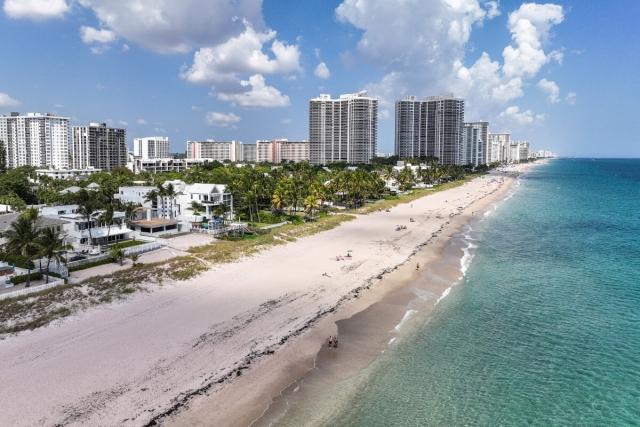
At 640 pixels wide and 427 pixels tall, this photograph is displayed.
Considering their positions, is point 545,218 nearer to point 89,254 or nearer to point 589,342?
point 589,342

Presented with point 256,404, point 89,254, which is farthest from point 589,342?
point 89,254

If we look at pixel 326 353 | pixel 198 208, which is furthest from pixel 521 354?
pixel 198 208

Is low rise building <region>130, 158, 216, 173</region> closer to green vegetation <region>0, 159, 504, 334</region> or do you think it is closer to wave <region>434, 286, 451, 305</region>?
green vegetation <region>0, 159, 504, 334</region>

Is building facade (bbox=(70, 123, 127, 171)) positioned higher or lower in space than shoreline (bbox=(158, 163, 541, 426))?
higher

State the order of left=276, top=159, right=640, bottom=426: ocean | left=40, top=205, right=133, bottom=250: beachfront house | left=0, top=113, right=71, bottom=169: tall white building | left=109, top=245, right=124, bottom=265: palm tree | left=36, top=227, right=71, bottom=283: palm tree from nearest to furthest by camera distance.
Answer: left=276, top=159, right=640, bottom=426: ocean
left=36, top=227, right=71, bottom=283: palm tree
left=109, top=245, right=124, bottom=265: palm tree
left=40, top=205, right=133, bottom=250: beachfront house
left=0, top=113, right=71, bottom=169: tall white building

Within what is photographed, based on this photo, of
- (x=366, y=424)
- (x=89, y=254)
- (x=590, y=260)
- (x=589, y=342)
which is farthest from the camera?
(x=590, y=260)

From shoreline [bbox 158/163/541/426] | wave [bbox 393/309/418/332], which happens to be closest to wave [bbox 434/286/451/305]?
shoreline [bbox 158/163/541/426]
